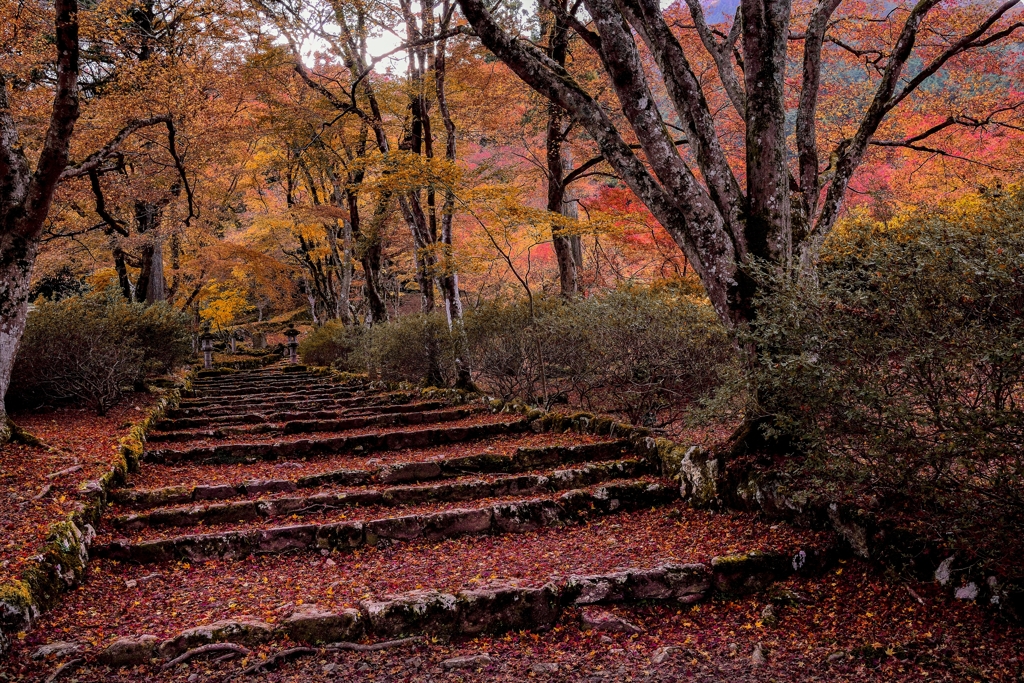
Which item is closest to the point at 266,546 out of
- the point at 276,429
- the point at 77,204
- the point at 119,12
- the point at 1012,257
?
the point at 276,429

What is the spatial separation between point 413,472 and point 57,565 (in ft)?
9.75

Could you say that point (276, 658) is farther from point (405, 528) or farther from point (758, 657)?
point (758, 657)

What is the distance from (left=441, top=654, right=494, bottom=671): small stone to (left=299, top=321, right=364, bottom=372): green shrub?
12.9 metres

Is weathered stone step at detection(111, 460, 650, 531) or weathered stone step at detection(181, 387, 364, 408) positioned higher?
weathered stone step at detection(181, 387, 364, 408)

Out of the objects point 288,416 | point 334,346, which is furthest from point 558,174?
point 334,346

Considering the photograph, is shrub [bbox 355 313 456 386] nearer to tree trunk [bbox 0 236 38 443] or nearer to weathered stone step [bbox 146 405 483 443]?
weathered stone step [bbox 146 405 483 443]

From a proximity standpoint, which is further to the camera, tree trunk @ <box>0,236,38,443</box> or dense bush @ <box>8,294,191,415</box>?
dense bush @ <box>8,294,191,415</box>

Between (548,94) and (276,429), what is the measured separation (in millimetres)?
5878

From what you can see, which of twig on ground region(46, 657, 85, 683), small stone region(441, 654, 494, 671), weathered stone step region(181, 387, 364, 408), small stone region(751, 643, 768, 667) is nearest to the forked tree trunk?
twig on ground region(46, 657, 85, 683)

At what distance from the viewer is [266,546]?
15.4ft

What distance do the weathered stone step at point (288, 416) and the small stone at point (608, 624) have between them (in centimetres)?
630

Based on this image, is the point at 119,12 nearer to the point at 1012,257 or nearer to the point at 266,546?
the point at 266,546

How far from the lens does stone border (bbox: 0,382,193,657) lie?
10.7 ft

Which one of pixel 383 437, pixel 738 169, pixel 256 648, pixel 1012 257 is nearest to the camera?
pixel 1012 257
